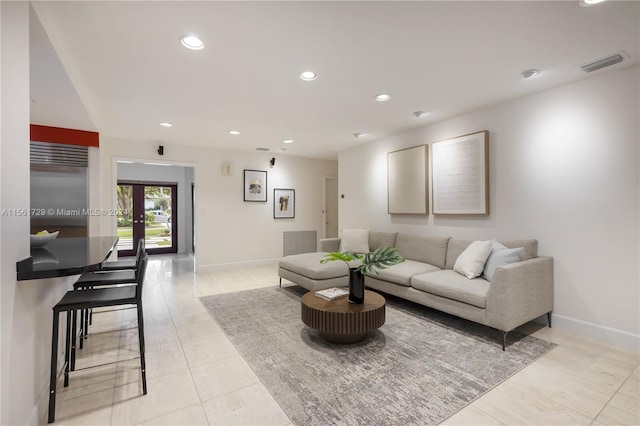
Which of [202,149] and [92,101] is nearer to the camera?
[92,101]

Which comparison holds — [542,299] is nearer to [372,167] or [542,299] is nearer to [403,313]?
[403,313]

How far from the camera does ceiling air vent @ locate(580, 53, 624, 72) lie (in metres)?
2.41

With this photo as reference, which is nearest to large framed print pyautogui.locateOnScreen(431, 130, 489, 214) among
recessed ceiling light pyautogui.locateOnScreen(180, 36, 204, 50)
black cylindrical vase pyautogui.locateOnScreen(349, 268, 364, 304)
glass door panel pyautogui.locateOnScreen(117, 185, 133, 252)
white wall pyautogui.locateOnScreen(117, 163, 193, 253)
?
black cylindrical vase pyautogui.locateOnScreen(349, 268, 364, 304)

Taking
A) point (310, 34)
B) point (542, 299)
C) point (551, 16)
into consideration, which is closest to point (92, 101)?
point (310, 34)

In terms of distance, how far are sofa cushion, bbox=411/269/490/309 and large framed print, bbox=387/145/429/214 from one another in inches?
52.7

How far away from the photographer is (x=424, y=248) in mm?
4086

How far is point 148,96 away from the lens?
3.23m

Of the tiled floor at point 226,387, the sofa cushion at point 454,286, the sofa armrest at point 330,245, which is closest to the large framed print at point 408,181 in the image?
the sofa armrest at point 330,245

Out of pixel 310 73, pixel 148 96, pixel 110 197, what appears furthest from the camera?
pixel 110 197

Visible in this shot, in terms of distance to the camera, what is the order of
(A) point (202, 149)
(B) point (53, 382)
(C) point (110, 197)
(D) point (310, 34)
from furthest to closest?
1. (A) point (202, 149)
2. (C) point (110, 197)
3. (D) point (310, 34)
4. (B) point (53, 382)

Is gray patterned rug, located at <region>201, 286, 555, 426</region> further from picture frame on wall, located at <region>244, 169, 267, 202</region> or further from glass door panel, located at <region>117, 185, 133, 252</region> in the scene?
glass door panel, located at <region>117, 185, 133, 252</region>

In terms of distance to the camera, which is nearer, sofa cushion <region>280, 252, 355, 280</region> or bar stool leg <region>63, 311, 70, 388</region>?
bar stool leg <region>63, 311, 70, 388</region>

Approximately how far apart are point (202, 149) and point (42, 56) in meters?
3.63

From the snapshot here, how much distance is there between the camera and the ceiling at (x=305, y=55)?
1.87 m
